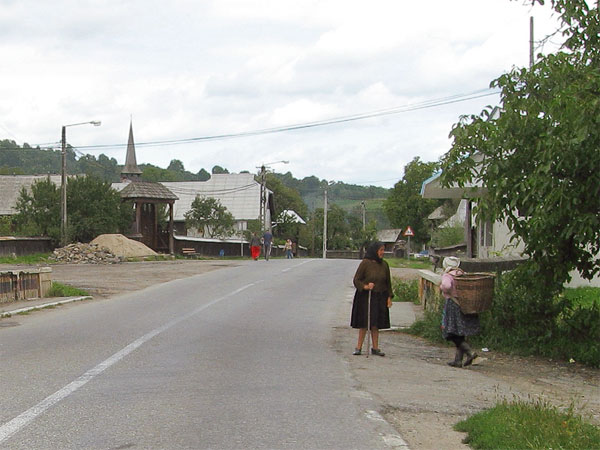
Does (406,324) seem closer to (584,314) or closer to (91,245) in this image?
(584,314)

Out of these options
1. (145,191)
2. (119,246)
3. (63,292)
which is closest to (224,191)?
(145,191)

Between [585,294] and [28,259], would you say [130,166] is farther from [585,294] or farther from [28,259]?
[585,294]

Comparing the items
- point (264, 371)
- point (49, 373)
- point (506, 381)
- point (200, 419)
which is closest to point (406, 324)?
point (506, 381)

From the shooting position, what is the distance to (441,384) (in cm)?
966

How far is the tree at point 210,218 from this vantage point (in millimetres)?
73500

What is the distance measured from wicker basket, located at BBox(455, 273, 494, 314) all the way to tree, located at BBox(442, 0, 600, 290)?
82 centimetres

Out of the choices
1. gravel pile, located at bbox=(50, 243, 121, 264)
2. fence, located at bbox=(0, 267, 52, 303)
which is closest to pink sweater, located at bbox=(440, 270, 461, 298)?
fence, located at bbox=(0, 267, 52, 303)

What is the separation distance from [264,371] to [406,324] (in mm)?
6676

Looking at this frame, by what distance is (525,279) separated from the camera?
11969 millimetres

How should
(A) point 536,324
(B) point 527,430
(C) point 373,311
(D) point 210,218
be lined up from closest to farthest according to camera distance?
(B) point 527,430, (C) point 373,311, (A) point 536,324, (D) point 210,218

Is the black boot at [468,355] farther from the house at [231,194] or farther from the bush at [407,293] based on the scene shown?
the house at [231,194]

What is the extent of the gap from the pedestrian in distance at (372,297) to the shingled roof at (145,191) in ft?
138

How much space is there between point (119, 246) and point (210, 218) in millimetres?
30036

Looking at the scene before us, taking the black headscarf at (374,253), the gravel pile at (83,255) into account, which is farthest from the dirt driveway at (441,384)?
the gravel pile at (83,255)
